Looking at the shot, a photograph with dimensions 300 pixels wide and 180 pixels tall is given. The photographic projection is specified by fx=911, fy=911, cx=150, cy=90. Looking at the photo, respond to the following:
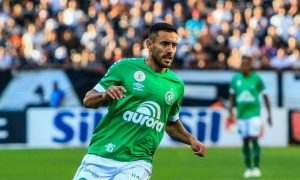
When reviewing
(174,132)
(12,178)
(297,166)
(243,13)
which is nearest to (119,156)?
(174,132)

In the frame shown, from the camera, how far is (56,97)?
82.9ft

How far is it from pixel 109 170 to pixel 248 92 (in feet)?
33.7

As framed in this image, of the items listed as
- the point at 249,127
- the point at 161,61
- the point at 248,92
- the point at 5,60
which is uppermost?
the point at 161,61

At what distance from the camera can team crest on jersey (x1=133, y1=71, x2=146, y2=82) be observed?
8.14 meters


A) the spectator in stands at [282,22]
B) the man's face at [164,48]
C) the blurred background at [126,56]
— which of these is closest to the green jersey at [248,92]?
the blurred background at [126,56]

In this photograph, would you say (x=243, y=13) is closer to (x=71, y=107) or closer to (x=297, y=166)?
(x=71, y=107)

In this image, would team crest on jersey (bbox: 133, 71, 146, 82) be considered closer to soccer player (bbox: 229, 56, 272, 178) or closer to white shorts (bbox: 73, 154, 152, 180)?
white shorts (bbox: 73, 154, 152, 180)

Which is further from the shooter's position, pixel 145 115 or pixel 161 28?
pixel 161 28

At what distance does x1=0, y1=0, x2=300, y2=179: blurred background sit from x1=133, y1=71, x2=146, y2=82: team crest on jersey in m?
14.7

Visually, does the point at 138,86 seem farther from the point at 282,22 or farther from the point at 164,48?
the point at 282,22

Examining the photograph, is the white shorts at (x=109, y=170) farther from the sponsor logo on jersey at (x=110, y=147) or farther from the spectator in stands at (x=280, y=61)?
the spectator in stands at (x=280, y=61)

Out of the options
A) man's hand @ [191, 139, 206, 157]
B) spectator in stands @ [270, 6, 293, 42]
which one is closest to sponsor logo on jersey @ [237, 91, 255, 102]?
man's hand @ [191, 139, 206, 157]

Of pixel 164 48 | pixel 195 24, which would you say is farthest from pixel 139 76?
pixel 195 24

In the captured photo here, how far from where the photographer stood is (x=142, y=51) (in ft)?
87.1
